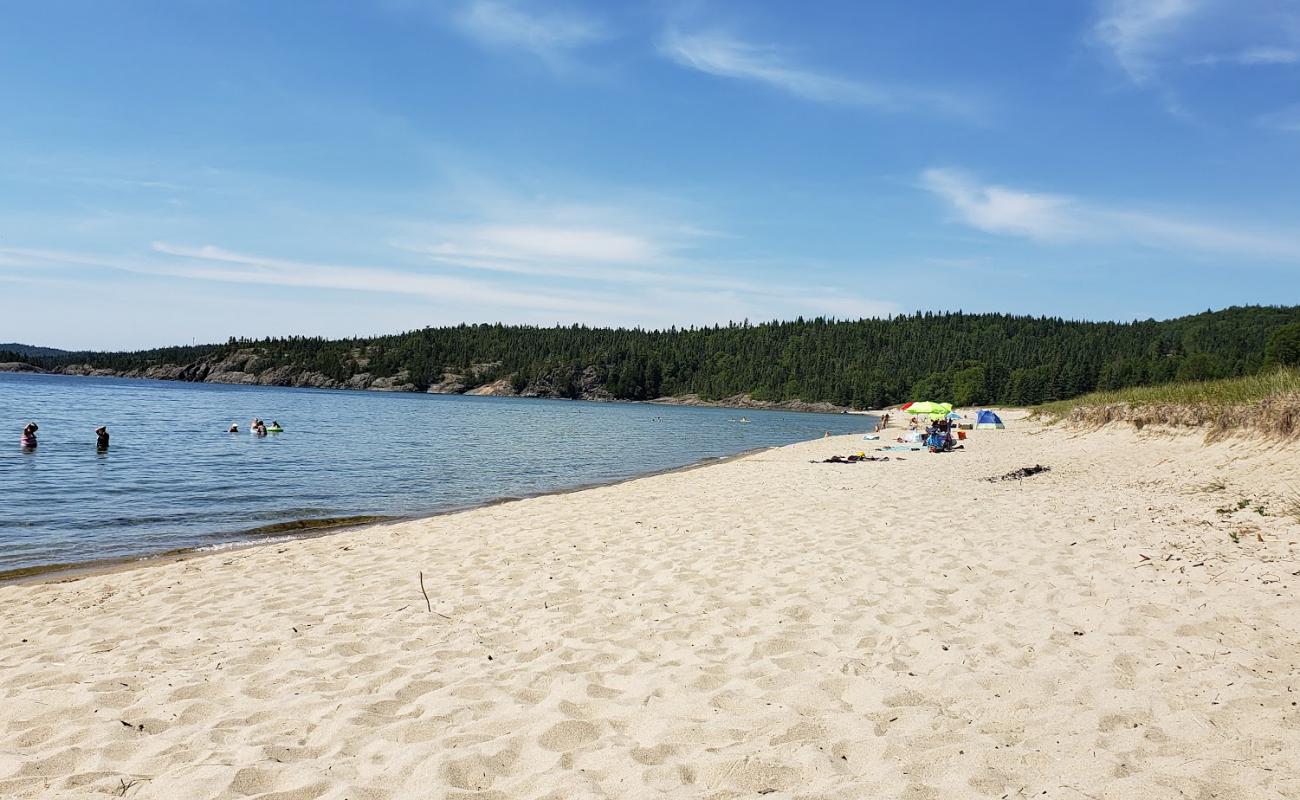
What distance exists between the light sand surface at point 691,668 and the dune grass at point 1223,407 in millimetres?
5492

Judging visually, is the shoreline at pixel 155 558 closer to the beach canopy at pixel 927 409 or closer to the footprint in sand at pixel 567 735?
the footprint in sand at pixel 567 735

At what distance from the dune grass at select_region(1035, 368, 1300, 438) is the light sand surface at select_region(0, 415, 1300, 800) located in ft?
18.0

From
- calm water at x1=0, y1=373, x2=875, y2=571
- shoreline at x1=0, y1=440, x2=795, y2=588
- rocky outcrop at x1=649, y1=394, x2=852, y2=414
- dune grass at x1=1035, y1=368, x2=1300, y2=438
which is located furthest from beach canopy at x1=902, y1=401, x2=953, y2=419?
rocky outcrop at x1=649, y1=394, x2=852, y2=414

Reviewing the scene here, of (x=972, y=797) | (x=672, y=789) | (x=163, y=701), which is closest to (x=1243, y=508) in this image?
(x=972, y=797)

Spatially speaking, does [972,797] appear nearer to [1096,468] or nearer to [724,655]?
[724,655]

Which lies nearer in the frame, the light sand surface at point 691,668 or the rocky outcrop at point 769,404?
the light sand surface at point 691,668

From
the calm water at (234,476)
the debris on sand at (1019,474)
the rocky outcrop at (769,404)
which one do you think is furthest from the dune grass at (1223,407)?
the rocky outcrop at (769,404)

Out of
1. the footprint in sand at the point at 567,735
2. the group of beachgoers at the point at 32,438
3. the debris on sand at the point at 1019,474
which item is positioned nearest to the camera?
the footprint in sand at the point at 567,735

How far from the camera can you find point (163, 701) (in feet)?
16.4

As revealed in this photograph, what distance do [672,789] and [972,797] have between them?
152 cm

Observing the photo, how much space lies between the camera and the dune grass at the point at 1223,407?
15016 millimetres

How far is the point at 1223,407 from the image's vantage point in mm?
18219

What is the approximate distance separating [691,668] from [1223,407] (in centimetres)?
1936

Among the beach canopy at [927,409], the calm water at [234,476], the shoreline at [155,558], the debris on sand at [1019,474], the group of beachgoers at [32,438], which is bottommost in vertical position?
the calm water at [234,476]
